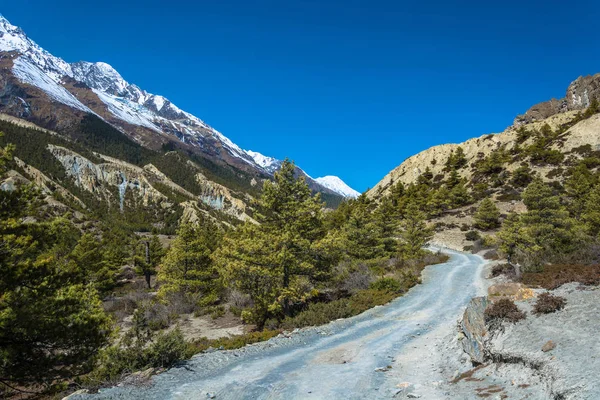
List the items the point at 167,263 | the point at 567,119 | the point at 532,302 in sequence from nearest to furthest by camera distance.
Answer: the point at 532,302 → the point at 167,263 → the point at 567,119

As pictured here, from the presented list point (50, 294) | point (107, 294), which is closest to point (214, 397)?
point (50, 294)

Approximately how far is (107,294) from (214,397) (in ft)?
108

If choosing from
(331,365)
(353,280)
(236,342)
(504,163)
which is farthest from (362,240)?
(504,163)

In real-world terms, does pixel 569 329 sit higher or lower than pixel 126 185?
lower

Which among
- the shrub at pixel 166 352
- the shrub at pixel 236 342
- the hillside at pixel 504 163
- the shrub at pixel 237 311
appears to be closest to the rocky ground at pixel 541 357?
the shrub at pixel 236 342

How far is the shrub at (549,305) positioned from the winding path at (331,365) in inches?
126

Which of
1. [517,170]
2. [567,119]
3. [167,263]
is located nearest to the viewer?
[167,263]

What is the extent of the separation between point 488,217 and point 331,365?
149ft

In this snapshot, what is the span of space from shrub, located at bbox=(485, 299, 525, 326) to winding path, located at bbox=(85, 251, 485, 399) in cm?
204

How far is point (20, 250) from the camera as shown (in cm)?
880

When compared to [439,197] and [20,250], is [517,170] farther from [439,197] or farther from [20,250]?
[20,250]

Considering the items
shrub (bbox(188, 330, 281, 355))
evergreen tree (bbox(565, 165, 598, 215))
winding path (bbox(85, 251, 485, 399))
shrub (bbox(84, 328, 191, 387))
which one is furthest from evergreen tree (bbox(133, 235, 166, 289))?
evergreen tree (bbox(565, 165, 598, 215))

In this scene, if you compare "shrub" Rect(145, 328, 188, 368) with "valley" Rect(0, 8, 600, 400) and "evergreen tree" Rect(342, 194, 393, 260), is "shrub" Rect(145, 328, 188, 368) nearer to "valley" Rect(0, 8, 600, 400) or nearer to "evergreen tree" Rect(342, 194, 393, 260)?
"valley" Rect(0, 8, 600, 400)

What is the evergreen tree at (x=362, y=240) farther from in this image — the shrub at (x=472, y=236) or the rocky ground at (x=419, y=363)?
the shrub at (x=472, y=236)
